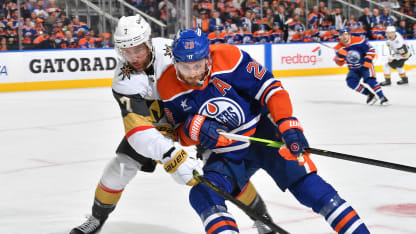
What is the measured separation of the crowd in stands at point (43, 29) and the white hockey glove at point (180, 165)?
9205 mm

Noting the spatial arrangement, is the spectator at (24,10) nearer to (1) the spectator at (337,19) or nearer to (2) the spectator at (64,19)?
(2) the spectator at (64,19)

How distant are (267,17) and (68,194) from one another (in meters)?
10.7

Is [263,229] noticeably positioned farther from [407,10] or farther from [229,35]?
[407,10]

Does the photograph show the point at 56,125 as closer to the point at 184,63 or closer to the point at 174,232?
the point at 174,232


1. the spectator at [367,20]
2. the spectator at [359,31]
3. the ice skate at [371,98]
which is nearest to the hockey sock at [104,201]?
the ice skate at [371,98]

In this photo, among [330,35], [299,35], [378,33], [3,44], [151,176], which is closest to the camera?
[151,176]

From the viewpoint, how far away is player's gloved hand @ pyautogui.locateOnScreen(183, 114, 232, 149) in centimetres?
237

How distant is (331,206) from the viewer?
220 centimetres

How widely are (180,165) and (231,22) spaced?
11458mm

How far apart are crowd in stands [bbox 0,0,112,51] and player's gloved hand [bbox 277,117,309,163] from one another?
31.0ft

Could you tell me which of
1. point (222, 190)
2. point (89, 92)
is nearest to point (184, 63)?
point (222, 190)

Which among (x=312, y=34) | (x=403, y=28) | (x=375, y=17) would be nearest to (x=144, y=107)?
(x=312, y=34)

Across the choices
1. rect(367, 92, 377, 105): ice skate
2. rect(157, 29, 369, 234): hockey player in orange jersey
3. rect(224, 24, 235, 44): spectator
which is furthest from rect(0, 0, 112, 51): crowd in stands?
rect(157, 29, 369, 234): hockey player in orange jersey

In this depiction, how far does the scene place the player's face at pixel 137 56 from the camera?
2.55m
